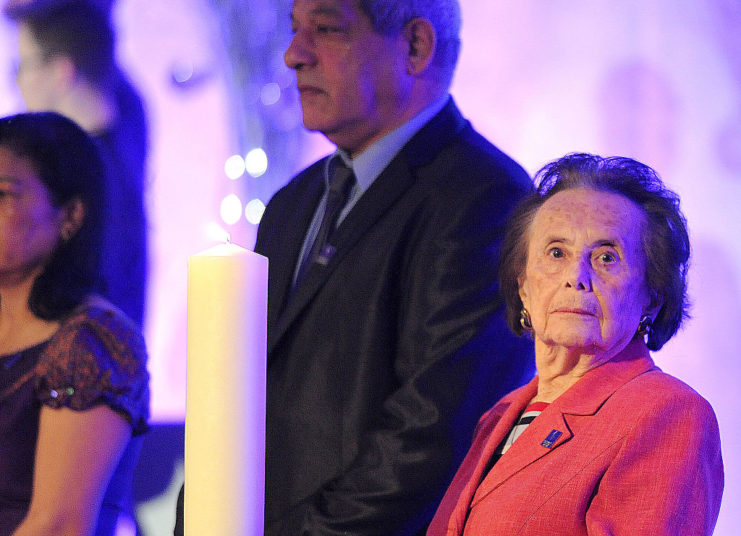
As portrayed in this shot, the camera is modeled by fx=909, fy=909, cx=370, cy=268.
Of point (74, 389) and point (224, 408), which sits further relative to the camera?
point (74, 389)

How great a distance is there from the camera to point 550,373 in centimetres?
146

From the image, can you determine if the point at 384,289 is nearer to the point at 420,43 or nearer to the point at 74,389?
the point at 420,43

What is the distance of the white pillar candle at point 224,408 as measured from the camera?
28.5 inches

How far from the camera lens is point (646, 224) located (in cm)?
142

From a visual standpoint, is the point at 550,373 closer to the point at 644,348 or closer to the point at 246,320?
the point at 644,348

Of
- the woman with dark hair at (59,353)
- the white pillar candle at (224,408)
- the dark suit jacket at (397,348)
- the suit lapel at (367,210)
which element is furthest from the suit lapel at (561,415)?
the woman with dark hair at (59,353)

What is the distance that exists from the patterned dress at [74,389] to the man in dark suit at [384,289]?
1.76ft

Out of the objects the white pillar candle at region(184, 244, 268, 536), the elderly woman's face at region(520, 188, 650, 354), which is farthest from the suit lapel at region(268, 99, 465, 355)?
the white pillar candle at region(184, 244, 268, 536)

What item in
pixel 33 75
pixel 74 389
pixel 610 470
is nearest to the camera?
pixel 610 470

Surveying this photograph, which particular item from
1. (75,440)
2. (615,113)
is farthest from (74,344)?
(615,113)

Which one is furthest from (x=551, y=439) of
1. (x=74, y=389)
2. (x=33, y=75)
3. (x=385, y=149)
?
(x=33, y=75)

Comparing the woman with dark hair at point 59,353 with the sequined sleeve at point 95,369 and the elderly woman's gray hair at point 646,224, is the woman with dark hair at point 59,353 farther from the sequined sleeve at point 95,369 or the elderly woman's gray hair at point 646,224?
the elderly woman's gray hair at point 646,224

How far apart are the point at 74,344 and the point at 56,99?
0.77 metres

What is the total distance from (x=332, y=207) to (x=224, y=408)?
156cm
